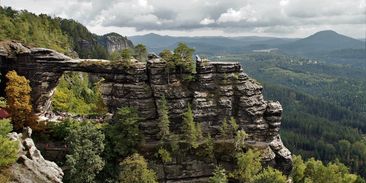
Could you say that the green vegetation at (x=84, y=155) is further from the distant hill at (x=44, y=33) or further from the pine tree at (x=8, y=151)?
the distant hill at (x=44, y=33)

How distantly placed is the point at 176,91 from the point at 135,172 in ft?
57.4

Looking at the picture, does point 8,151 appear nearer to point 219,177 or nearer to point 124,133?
point 124,133

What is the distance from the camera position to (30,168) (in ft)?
163

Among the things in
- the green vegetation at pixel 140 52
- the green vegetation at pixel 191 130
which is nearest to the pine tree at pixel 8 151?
the green vegetation at pixel 191 130

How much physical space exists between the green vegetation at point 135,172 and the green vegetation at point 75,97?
68.0 feet

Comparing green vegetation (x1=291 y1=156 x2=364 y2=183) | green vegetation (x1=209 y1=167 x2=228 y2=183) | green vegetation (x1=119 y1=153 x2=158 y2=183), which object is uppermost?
green vegetation (x1=119 y1=153 x2=158 y2=183)

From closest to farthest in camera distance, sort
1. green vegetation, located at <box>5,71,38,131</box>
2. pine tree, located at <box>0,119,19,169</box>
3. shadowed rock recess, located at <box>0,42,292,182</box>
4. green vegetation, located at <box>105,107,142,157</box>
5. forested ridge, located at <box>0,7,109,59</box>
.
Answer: pine tree, located at <box>0,119,19,169</box> → green vegetation, located at <box>5,71,38,131</box> → green vegetation, located at <box>105,107,142,157</box> → shadowed rock recess, located at <box>0,42,292,182</box> → forested ridge, located at <box>0,7,109,59</box>

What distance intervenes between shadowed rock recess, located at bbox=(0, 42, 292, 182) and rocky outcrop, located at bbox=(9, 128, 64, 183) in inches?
772

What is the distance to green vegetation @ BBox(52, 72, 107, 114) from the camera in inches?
3460

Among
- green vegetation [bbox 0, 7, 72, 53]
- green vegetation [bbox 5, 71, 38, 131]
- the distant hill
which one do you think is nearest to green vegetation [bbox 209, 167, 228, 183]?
green vegetation [bbox 5, 71, 38, 131]

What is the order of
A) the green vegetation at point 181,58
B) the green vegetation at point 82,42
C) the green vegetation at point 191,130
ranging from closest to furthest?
the green vegetation at point 191,130
the green vegetation at point 181,58
the green vegetation at point 82,42

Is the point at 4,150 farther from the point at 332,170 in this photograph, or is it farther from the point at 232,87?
the point at 332,170

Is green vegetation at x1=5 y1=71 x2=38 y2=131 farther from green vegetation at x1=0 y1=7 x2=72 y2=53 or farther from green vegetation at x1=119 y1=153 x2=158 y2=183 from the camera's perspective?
green vegetation at x1=119 y1=153 x2=158 y2=183

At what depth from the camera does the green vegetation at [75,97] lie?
288ft
